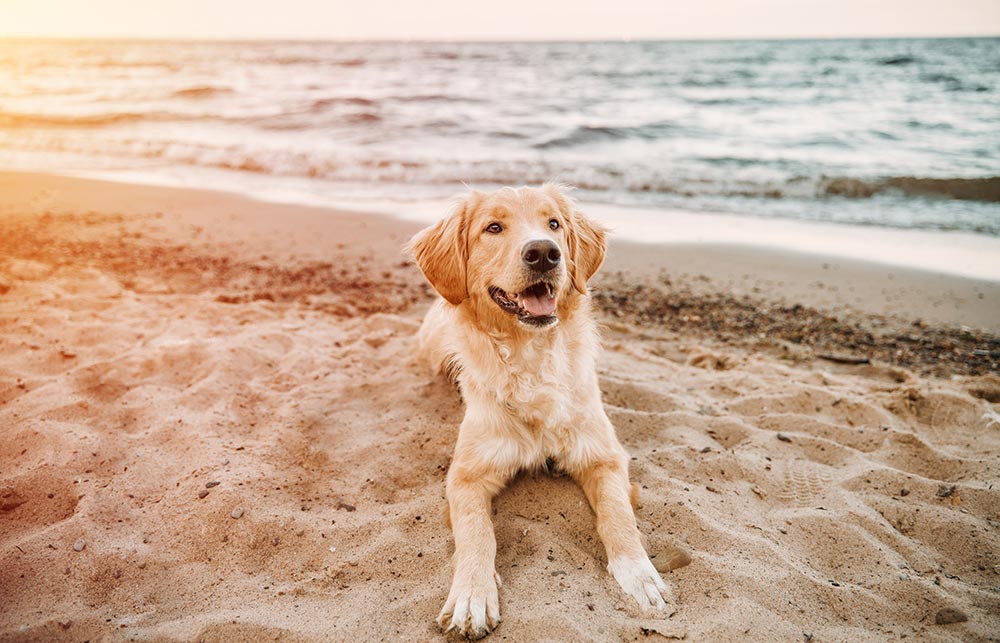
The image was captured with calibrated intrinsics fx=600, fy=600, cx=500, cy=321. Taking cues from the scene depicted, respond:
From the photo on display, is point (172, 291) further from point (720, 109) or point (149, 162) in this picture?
point (720, 109)

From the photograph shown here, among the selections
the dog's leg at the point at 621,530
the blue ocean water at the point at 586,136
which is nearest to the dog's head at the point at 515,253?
the dog's leg at the point at 621,530

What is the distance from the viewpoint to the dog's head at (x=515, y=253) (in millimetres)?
3105

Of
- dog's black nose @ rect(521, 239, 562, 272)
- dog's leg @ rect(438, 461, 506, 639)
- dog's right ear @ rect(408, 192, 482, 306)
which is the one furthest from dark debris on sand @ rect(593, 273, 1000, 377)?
dog's leg @ rect(438, 461, 506, 639)

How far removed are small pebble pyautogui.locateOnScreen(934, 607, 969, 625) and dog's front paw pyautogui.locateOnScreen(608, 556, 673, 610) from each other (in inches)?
42.2

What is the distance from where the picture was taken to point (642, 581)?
8.55 feet

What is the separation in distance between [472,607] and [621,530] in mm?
805

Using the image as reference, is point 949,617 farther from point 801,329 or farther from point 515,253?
point 801,329

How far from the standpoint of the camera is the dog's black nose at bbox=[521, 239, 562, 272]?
118 inches

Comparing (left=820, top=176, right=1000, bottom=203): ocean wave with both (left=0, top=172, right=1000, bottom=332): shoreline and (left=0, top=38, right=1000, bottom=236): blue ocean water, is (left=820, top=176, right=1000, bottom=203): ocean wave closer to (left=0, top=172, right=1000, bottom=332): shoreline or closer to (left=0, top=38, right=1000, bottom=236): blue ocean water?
(left=0, top=38, right=1000, bottom=236): blue ocean water

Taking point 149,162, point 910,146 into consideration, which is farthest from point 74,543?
point 910,146

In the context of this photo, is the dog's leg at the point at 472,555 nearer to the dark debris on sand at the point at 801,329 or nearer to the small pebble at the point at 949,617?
the small pebble at the point at 949,617

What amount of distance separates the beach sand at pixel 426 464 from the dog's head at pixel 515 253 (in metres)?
1.02

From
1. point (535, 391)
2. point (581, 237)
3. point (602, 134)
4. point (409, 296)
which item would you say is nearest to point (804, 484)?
point (535, 391)

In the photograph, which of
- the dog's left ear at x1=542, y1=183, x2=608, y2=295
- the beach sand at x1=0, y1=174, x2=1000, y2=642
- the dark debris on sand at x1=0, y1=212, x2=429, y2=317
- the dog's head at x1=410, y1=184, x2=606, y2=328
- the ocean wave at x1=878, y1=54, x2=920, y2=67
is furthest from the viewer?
the ocean wave at x1=878, y1=54, x2=920, y2=67
